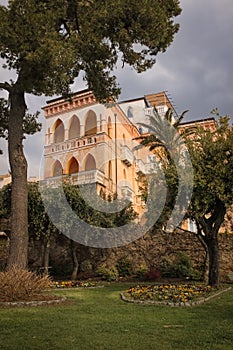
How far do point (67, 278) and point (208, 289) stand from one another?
10.0m

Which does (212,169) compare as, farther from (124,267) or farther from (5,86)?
(124,267)

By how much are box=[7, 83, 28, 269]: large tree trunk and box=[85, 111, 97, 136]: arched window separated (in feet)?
54.6

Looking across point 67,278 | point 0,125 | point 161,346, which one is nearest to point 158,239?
point 67,278

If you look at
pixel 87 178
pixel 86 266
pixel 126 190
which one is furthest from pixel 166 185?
pixel 126 190

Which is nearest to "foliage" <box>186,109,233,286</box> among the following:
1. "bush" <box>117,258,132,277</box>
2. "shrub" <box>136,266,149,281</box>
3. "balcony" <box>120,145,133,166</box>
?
"shrub" <box>136,266,149,281</box>

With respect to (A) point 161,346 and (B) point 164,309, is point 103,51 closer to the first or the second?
(B) point 164,309

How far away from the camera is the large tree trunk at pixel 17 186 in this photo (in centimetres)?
1128

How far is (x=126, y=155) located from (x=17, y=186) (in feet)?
59.7

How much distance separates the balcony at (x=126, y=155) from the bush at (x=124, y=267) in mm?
10821

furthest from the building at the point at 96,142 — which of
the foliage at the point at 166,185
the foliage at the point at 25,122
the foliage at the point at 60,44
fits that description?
the foliage at the point at 60,44

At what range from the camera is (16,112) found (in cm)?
1226

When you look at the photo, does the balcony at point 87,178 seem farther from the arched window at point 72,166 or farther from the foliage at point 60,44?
the foliage at point 60,44

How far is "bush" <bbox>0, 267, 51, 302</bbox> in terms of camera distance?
374 inches

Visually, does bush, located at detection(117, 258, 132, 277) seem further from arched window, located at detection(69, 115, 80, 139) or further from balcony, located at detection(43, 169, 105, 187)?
arched window, located at detection(69, 115, 80, 139)
